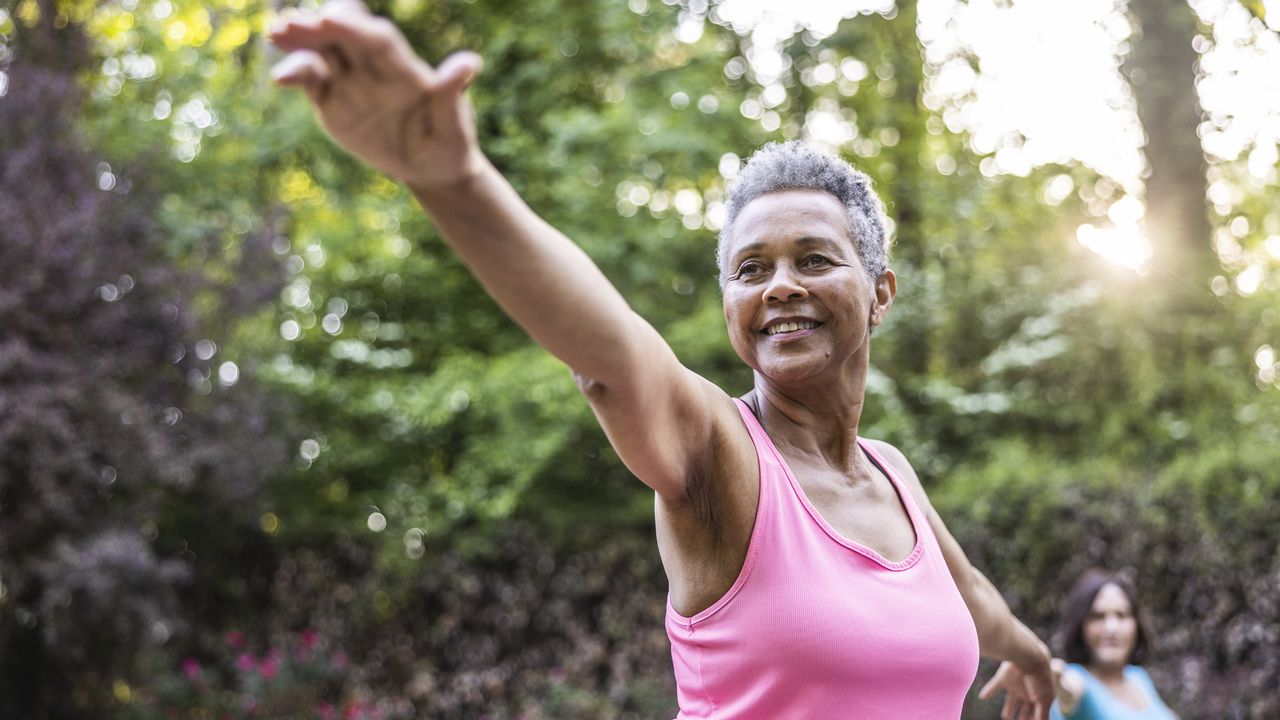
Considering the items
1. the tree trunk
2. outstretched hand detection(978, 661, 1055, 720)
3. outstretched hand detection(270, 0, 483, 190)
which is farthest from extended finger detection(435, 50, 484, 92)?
the tree trunk

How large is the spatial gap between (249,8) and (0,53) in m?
3.23

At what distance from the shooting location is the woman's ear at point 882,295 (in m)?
1.86

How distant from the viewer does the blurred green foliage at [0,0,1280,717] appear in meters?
7.33

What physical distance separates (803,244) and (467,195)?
0.72 metres

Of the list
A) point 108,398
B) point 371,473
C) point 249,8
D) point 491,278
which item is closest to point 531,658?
point 371,473

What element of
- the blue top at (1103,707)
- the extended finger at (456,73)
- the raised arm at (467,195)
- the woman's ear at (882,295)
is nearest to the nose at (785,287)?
the woman's ear at (882,295)

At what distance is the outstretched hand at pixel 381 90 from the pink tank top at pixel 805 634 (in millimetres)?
700

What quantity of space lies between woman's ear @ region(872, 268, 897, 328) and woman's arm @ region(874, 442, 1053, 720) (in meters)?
0.35

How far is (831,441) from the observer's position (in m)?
1.85

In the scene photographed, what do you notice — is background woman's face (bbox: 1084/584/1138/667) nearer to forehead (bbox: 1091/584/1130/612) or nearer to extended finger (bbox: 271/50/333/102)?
forehead (bbox: 1091/584/1130/612)

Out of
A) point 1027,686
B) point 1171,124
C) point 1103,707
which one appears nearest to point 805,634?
point 1027,686

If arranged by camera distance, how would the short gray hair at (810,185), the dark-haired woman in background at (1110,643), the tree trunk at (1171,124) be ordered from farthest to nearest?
the tree trunk at (1171,124) < the dark-haired woman in background at (1110,643) < the short gray hair at (810,185)

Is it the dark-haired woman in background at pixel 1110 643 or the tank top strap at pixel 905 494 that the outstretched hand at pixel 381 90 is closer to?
the tank top strap at pixel 905 494

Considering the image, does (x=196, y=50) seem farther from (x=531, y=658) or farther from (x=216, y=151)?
(x=531, y=658)
